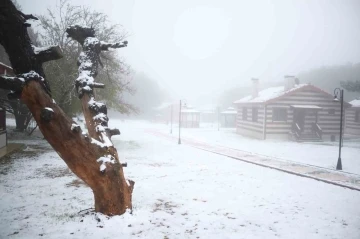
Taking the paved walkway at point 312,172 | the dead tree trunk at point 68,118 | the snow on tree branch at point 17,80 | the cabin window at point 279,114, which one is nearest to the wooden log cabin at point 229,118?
the cabin window at point 279,114

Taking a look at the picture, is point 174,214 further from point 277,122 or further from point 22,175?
point 277,122

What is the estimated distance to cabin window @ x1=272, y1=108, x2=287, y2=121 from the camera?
2542 cm

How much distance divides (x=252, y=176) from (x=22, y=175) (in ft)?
31.2

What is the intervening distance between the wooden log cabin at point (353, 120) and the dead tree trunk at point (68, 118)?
119ft

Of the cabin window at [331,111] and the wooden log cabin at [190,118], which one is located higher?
the cabin window at [331,111]

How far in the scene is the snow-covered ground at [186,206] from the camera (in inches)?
200

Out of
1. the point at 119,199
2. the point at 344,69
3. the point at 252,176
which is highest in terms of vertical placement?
the point at 344,69

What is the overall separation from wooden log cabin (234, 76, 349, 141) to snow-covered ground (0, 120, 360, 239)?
596 inches

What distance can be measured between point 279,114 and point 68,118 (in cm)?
2465

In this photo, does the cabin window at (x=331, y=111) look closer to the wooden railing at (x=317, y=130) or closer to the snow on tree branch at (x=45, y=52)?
the wooden railing at (x=317, y=130)

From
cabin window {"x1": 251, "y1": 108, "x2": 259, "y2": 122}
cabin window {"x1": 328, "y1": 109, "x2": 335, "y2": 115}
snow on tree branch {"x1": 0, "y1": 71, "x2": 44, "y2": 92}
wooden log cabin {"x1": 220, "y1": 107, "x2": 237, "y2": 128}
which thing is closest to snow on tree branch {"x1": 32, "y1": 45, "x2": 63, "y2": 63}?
snow on tree branch {"x1": 0, "y1": 71, "x2": 44, "y2": 92}

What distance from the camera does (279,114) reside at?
2558 cm

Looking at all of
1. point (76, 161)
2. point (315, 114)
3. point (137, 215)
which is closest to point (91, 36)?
point (76, 161)

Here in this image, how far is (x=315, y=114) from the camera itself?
25.7 metres
